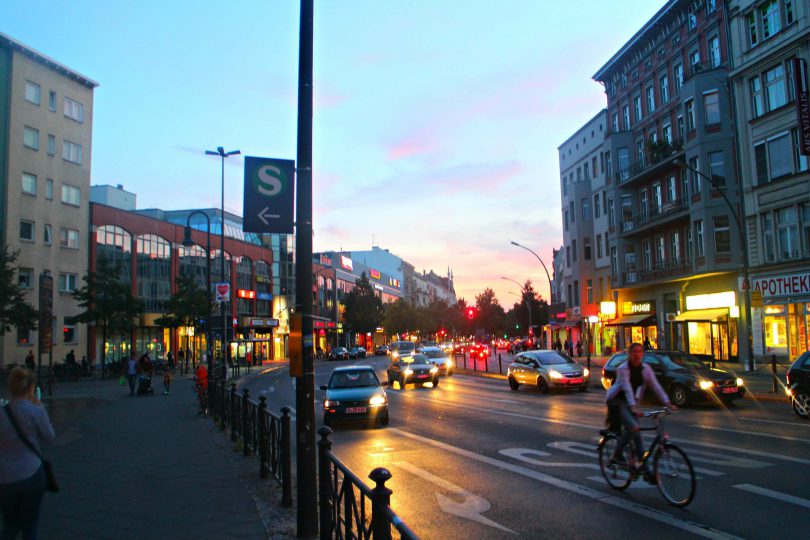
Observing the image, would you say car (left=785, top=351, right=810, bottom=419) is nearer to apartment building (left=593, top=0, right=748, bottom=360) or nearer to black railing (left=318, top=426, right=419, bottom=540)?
black railing (left=318, top=426, right=419, bottom=540)

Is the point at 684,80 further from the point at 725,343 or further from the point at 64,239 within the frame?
the point at 64,239

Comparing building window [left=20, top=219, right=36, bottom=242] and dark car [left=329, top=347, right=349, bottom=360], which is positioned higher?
building window [left=20, top=219, right=36, bottom=242]

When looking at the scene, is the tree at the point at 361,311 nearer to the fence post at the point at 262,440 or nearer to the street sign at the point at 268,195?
the fence post at the point at 262,440

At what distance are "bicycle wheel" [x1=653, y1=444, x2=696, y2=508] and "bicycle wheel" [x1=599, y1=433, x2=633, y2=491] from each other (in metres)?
0.48

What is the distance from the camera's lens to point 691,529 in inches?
242

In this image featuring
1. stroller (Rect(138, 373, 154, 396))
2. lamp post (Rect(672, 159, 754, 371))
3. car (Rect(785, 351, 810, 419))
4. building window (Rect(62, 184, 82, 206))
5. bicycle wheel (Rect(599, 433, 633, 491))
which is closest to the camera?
bicycle wheel (Rect(599, 433, 633, 491))

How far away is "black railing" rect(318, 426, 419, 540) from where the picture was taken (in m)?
3.61

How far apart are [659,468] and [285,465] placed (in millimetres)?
4314

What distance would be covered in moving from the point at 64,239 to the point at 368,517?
50804 mm

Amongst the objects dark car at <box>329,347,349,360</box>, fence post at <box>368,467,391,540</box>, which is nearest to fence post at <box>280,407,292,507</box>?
fence post at <box>368,467,391,540</box>

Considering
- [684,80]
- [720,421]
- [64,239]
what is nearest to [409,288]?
[64,239]

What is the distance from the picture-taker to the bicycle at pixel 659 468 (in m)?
7.04

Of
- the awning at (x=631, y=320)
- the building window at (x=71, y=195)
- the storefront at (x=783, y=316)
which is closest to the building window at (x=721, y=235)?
the storefront at (x=783, y=316)

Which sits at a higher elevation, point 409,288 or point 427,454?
point 409,288
